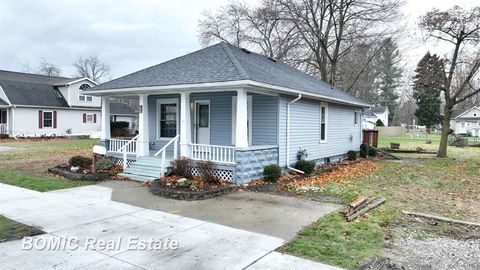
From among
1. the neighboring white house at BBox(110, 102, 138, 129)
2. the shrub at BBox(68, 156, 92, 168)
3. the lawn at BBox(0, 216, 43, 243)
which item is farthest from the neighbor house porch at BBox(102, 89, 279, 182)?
the neighboring white house at BBox(110, 102, 138, 129)

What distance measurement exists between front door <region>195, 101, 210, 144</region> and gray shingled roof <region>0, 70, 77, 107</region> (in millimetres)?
22693

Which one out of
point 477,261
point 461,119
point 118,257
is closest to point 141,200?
point 118,257

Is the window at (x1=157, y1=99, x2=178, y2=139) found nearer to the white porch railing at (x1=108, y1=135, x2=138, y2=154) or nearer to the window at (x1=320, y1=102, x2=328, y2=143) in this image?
the white porch railing at (x1=108, y1=135, x2=138, y2=154)

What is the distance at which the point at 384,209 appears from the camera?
23.7 ft

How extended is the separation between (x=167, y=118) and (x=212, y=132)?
2.04 m

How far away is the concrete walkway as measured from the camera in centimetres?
423

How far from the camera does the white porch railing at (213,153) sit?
9695 millimetres

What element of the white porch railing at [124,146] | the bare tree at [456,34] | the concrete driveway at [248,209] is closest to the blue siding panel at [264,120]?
the concrete driveway at [248,209]

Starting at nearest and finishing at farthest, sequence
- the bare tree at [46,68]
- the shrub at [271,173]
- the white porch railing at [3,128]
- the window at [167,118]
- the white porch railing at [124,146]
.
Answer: the shrub at [271,173]
the white porch railing at [124,146]
the window at [167,118]
the white porch railing at [3,128]
the bare tree at [46,68]

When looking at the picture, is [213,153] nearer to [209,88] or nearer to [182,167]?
[182,167]

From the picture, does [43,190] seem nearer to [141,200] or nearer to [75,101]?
[141,200]

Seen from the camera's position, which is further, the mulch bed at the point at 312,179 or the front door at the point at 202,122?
the front door at the point at 202,122

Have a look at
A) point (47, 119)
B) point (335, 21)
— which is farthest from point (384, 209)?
point (47, 119)

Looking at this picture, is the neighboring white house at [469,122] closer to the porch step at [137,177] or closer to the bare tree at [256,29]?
the bare tree at [256,29]
